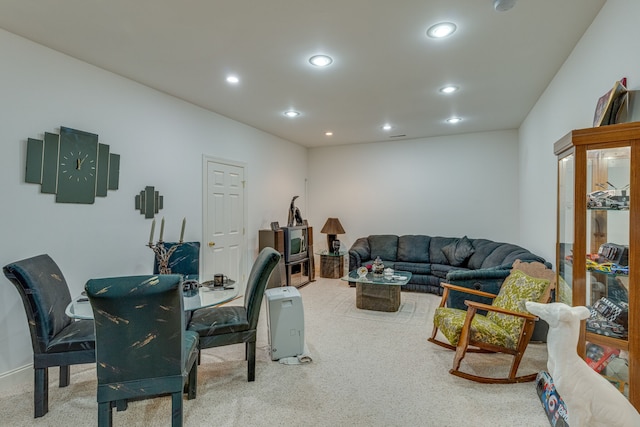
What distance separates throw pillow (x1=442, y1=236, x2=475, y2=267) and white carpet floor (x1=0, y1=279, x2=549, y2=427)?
6.57ft

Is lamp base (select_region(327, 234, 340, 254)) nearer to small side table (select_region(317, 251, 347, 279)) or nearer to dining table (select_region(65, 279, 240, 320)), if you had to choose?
small side table (select_region(317, 251, 347, 279))

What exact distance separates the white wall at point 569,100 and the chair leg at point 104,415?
3.21 meters

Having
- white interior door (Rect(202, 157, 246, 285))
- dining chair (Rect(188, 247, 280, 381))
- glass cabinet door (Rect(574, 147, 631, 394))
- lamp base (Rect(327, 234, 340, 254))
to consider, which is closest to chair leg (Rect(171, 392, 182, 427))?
dining chair (Rect(188, 247, 280, 381))

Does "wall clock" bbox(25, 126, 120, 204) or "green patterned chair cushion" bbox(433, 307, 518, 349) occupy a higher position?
"wall clock" bbox(25, 126, 120, 204)

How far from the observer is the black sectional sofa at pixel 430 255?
4.54 metres

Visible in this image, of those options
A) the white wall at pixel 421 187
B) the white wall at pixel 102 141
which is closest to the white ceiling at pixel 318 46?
the white wall at pixel 102 141

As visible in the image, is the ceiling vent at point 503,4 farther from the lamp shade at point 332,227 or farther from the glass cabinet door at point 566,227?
the lamp shade at point 332,227

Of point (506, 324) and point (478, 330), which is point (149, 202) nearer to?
point (478, 330)

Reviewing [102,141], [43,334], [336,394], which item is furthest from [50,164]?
[336,394]

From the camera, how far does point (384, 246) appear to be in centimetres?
583

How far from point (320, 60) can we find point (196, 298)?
218 centimetres

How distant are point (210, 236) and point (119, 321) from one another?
2.70 m

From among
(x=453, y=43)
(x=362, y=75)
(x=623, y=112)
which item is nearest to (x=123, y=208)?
(x=362, y=75)

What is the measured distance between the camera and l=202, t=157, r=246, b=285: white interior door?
14.0 feet
